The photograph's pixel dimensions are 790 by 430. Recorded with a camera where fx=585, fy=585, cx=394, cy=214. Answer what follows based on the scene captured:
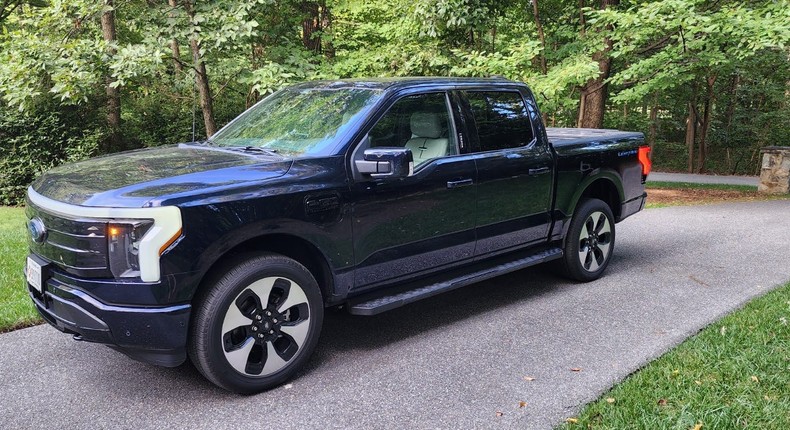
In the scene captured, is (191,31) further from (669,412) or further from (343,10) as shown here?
(669,412)

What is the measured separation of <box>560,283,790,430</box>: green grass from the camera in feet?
9.90

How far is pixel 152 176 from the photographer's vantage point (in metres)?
3.32

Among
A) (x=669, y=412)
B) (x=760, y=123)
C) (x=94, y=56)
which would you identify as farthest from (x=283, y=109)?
(x=760, y=123)

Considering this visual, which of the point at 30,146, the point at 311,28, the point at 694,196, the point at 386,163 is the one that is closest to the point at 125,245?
the point at 386,163

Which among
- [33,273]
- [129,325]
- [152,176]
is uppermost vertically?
[152,176]

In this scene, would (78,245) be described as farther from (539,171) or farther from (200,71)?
(200,71)

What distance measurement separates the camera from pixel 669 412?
3.10m

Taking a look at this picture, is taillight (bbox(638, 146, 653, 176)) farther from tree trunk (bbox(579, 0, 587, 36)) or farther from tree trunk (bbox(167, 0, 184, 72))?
tree trunk (bbox(167, 0, 184, 72))

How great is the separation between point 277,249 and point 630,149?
13.1 feet

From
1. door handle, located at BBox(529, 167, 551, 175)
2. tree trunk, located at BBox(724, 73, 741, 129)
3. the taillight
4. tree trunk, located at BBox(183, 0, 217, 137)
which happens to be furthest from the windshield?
tree trunk, located at BBox(724, 73, 741, 129)

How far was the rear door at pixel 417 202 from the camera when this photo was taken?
12.6 ft

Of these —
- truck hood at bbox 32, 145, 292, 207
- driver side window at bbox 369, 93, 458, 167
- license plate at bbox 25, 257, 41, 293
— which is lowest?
license plate at bbox 25, 257, 41, 293

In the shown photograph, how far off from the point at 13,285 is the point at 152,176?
9.39ft

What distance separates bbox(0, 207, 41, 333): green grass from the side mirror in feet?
9.65
